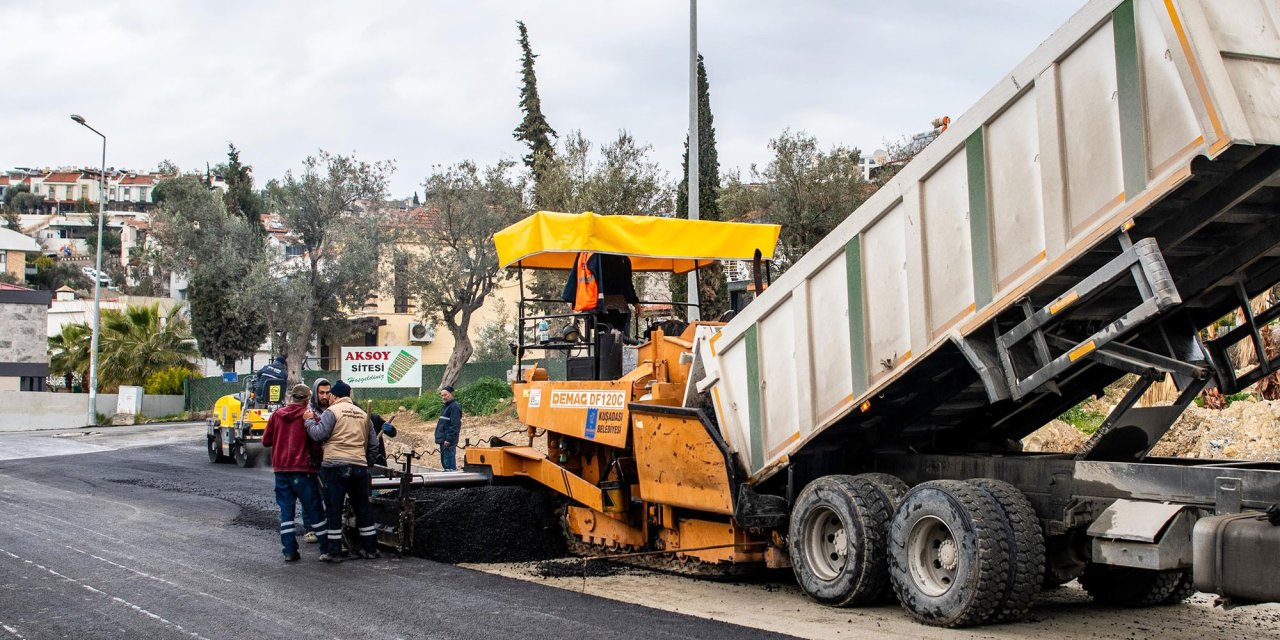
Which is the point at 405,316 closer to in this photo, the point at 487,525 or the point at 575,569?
the point at 487,525

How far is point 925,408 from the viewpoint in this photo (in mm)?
7855

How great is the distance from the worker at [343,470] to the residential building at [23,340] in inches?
1716

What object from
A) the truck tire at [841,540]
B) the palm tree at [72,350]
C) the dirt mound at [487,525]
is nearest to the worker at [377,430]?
the dirt mound at [487,525]

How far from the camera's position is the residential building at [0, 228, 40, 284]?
82062mm

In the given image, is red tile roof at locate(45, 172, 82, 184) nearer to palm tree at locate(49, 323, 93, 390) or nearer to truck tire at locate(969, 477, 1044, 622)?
palm tree at locate(49, 323, 93, 390)

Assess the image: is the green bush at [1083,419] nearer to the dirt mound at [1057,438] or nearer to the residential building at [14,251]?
the dirt mound at [1057,438]

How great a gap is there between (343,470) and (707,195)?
19.1 m

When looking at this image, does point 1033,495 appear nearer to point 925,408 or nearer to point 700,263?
point 925,408

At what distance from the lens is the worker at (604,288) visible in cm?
1006

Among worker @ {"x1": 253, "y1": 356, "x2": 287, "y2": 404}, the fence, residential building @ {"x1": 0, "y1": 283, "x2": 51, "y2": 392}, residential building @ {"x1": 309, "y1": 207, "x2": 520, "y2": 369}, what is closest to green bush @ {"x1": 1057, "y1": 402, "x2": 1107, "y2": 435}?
the fence

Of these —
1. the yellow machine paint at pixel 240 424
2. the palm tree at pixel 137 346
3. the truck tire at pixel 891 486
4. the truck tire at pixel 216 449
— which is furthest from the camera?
the palm tree at pixel 137 346

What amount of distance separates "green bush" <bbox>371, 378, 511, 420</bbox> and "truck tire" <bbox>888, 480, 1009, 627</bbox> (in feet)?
68.7

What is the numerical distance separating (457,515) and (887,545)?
4.17 m

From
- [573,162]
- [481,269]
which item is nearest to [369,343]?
[481,269]
